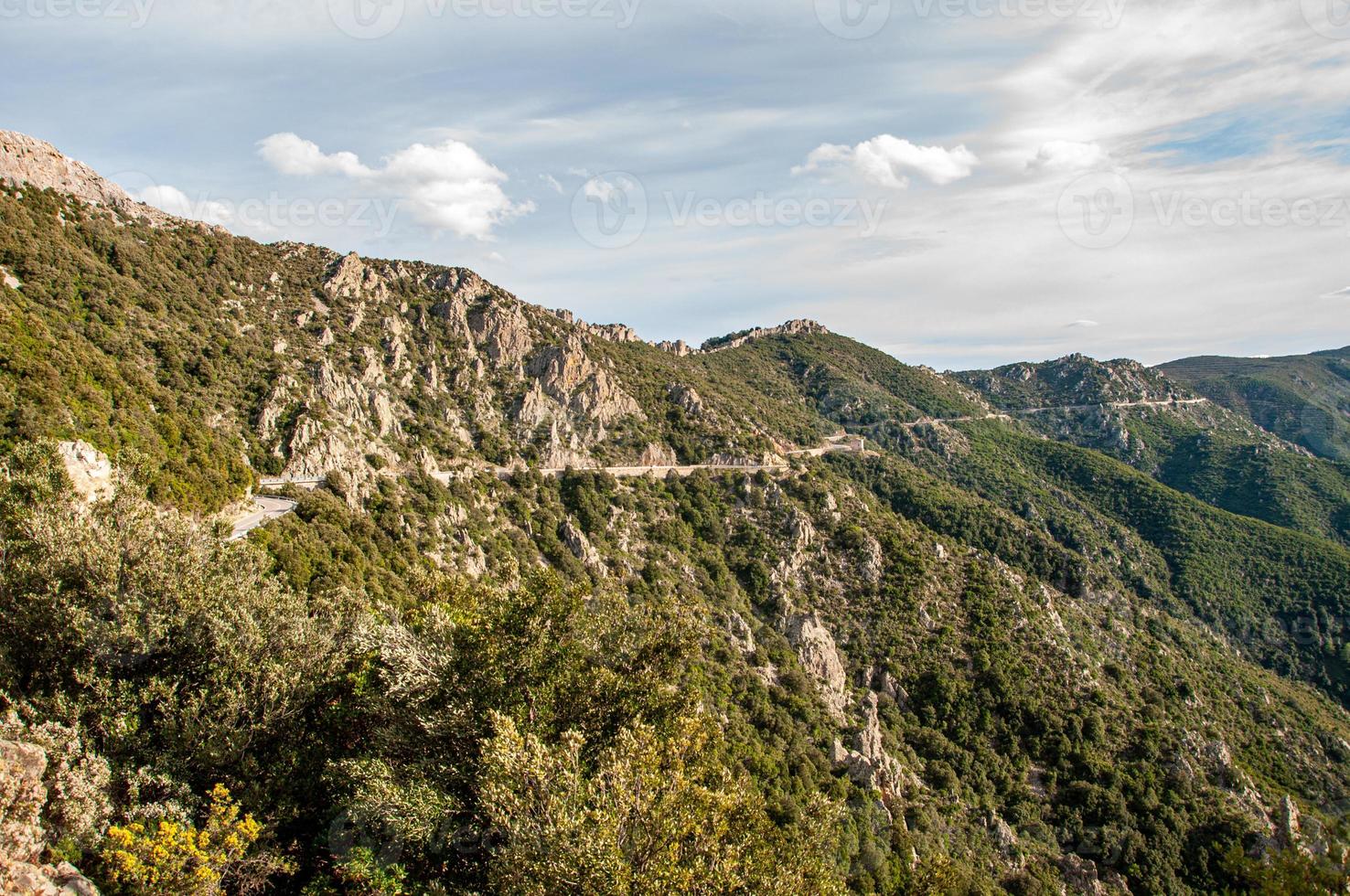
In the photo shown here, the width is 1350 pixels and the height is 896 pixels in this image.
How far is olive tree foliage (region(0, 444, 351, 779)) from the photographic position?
48.1 feet

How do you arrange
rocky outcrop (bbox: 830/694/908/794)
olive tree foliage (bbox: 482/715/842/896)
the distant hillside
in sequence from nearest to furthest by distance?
olive tree foliage (bbox: 482/715/842/896)
rocky outcrop (bbox: 830/694/908/794)
the distant hillside

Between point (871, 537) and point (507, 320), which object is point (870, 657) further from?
point (507, 320)

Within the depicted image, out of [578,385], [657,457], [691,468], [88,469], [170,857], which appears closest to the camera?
[170,857]

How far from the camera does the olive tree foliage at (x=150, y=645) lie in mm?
14648

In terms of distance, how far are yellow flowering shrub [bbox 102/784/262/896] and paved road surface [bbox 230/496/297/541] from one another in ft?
75.0

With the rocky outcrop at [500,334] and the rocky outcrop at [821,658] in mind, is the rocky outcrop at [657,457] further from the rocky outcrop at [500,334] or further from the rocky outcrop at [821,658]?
the rocky outcrop at [821,658]

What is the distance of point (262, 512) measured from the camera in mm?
36406

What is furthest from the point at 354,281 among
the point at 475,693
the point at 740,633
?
the point at 475,693

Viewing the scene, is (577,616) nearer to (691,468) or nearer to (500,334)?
(691,468)

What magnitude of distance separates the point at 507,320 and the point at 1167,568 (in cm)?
10688

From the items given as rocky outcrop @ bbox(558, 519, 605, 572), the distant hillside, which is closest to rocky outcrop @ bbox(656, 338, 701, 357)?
rocky outcrop @ bbox(558, 519, 605, 572)

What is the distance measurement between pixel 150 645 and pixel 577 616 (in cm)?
1071

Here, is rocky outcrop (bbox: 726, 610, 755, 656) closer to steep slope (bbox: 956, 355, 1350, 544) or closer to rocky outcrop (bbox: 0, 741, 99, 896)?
rocky outcrop (bbox: 0, 741, 99, 896)

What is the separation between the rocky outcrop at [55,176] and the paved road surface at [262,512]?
32.7 meters
